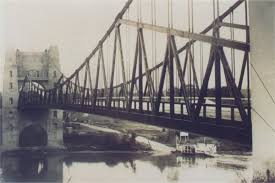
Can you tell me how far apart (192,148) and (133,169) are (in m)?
0.59

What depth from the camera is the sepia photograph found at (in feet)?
12.5

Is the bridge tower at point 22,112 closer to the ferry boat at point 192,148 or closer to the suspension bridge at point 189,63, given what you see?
the suspension bridge at point 189,63

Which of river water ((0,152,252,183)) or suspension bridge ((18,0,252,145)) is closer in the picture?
suspension bridge ((18,0,252,145))

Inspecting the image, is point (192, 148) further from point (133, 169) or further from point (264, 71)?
point (264, 71)

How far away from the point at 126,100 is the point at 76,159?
0.78 meters

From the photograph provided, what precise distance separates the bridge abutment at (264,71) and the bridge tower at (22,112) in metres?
1.78

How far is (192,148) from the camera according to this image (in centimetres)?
414

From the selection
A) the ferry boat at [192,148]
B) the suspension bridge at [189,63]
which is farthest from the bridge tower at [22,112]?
the ferry boat at [192,148]

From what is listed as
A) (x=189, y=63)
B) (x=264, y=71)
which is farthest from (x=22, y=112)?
(x=264, y=71)

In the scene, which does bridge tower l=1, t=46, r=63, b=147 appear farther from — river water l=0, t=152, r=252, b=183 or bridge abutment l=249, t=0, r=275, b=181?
bridge abutment l=249, t=0, r=275, b=181

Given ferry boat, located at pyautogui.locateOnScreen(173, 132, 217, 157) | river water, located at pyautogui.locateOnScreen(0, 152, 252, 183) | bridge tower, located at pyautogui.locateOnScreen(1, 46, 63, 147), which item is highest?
bridge tower, located at pyautogui.locateOnScreen(1, 46, 63, 147)

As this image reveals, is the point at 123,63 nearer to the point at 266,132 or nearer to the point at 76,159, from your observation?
the point at 76,159

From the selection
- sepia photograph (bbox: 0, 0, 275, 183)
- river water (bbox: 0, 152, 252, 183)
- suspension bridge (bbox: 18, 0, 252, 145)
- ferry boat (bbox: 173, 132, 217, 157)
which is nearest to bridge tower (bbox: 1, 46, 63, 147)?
sepia photograph (bbox: 0, 0, 275, 183)

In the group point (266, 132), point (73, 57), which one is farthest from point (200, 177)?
point (73, 57)
